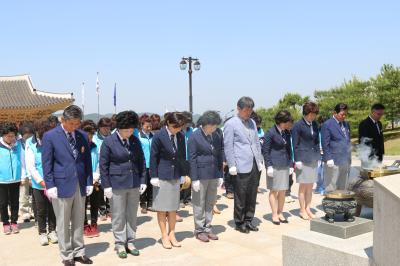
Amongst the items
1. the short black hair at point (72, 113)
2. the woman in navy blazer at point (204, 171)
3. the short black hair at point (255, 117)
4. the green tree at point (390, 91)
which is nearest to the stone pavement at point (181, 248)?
the woman in navy blazer at point (204, 171)

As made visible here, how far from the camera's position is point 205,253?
545 cm

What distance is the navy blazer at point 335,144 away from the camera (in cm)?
730

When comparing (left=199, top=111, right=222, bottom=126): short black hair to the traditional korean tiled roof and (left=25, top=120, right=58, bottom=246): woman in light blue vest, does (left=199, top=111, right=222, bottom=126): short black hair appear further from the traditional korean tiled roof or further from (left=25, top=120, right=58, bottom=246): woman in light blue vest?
the traditional korean tiled roof

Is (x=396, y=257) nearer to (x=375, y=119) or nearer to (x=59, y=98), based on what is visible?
(x=375, y=119)

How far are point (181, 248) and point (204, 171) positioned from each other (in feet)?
3.69

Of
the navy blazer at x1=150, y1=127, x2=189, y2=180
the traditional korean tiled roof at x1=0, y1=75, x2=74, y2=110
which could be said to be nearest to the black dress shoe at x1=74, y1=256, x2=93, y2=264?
the navy blazer at x1=150, y1=127, x2=189, y2=180

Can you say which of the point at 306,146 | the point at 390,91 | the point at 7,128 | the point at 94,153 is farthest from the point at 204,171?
the point at 390,91

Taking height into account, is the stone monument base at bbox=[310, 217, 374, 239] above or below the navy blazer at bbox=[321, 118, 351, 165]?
below

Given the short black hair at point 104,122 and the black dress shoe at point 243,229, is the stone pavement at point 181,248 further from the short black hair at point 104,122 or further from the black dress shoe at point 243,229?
the short black hair at point 104,122

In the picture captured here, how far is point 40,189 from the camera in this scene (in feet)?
19.8

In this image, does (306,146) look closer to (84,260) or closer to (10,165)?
(84,260)

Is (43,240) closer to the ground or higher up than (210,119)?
closer to the ground

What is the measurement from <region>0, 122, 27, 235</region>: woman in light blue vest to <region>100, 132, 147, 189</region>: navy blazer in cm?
225

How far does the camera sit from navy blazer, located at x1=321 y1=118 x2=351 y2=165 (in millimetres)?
7305
